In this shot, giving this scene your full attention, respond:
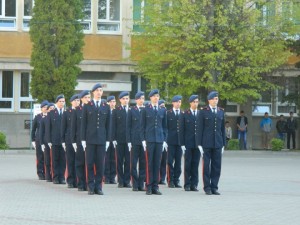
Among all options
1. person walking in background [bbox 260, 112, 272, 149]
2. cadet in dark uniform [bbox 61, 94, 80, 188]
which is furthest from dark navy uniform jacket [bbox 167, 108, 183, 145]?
person walking in background [bbox 260, 112, 272, 149]

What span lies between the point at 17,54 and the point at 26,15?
1985mm

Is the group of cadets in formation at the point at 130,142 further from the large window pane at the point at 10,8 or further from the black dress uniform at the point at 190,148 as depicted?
the large window pane at the point at 10,8

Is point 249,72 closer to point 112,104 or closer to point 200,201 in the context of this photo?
point 112,104

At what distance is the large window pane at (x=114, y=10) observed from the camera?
48.5 metres

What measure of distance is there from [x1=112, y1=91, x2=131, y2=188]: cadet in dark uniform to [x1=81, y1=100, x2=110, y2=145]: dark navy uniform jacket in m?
2.62

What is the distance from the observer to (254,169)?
1179 inches

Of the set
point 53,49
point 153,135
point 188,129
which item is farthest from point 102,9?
point 153,135

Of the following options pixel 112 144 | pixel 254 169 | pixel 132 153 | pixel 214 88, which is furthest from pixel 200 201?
pixel 214 88

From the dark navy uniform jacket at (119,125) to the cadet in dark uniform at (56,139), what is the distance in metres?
1.45

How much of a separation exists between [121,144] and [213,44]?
2172 cm

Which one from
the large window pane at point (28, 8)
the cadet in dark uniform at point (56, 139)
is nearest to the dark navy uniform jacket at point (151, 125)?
the cadet in dark uniform at point (56, 139)

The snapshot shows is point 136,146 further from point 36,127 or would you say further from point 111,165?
point 36,127

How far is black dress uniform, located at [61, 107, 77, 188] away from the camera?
22.0 metres

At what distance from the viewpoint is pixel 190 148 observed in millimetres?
21766
